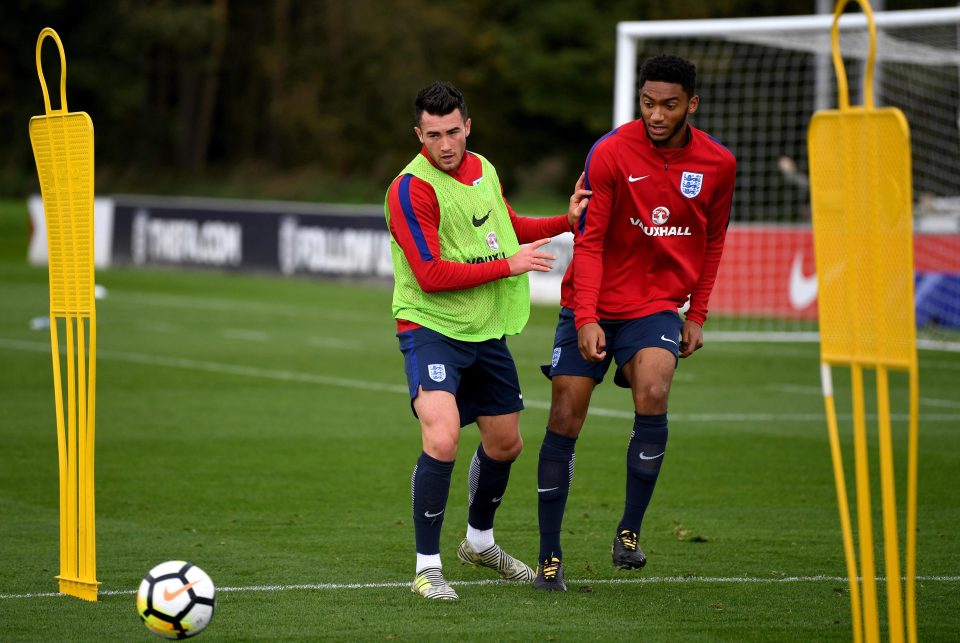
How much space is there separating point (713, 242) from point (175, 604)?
2.91m

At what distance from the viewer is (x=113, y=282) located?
26984mm

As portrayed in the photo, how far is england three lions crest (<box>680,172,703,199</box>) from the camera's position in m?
6.47

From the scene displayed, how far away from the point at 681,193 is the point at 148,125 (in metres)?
53.1

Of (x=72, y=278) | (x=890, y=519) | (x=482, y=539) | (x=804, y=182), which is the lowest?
(x=482, y=539)

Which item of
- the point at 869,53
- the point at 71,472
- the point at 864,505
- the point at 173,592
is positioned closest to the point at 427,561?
the point at 173,592

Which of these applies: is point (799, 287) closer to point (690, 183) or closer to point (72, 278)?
point (690, 183)

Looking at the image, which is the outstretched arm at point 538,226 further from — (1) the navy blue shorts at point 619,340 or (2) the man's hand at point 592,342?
(2) the man's hand at point 592,342

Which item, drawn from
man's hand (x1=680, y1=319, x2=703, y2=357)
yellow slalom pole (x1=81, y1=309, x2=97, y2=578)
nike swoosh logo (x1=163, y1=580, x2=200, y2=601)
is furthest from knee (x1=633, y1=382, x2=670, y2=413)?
yellow slalom pole (x1=81, y1=309, x2=97, y2=578)

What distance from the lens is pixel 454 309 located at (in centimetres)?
633

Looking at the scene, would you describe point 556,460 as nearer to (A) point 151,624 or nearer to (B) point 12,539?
(A) point 151,624

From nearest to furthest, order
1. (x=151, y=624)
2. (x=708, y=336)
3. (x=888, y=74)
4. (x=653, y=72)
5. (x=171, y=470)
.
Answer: (x=151, y=624) → (x=653, y=72) → (x=171, y=470) → (x=708, y=336) → (x=888, y=74)

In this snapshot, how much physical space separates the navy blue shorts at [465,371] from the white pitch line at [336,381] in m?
5.66

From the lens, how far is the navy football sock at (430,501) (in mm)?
6199

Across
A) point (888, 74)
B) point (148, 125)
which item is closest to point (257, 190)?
point (148, 125)
